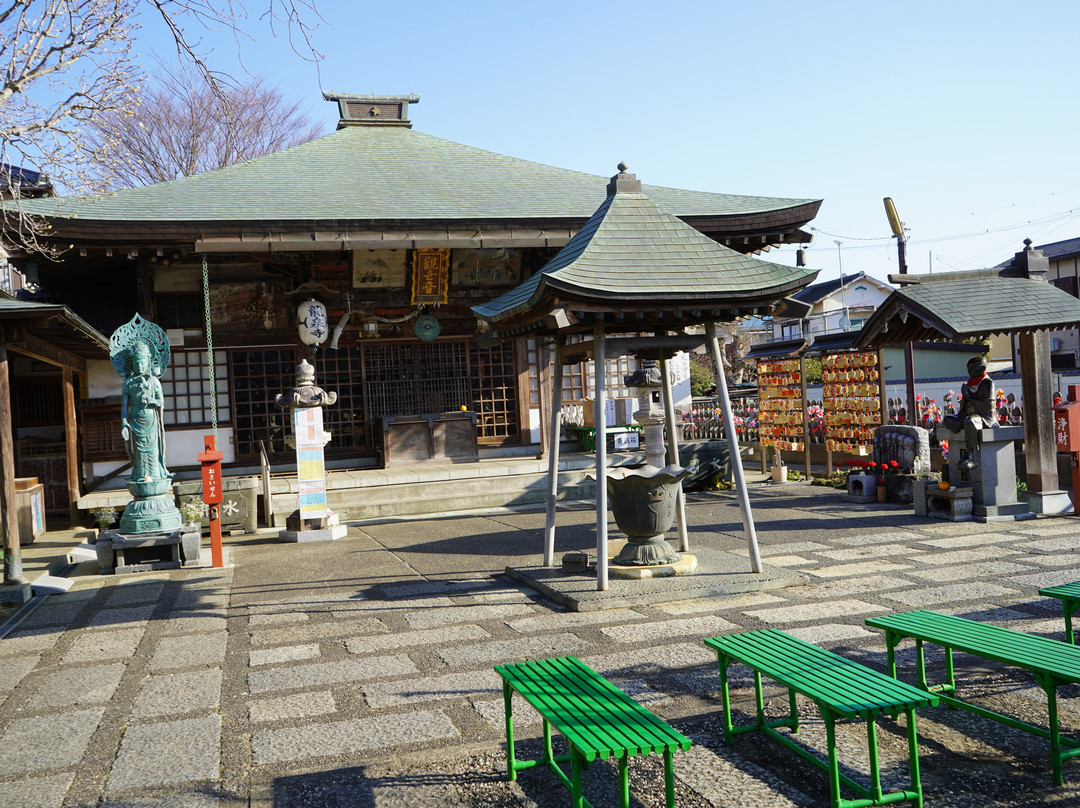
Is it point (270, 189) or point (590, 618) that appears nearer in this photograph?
point (590, 618)

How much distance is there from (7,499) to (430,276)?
24.2 feet

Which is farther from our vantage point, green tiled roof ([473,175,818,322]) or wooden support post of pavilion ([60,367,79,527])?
wooden support post of pavilion ([60,367,79,527])

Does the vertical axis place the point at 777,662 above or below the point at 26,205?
below

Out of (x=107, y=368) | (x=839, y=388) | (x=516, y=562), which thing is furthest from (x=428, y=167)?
(x=516, y=562)

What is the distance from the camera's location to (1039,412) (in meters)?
9.80

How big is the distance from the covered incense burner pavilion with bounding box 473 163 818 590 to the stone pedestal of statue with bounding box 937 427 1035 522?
4.04 metres

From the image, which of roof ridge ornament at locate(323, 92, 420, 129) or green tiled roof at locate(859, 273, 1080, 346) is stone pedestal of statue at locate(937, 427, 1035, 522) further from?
roof ridge ornament at locate(323, 92, 420, 129)

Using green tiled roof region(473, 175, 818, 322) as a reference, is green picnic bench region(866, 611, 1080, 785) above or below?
below

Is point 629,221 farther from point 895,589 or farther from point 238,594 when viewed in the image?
point 238,594

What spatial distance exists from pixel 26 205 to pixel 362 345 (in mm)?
5216

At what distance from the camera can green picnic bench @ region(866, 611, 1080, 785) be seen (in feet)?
11.5

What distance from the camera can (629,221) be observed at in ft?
24.8

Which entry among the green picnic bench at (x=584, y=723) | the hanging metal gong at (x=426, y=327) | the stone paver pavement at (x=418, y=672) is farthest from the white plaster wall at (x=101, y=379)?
the green picnic bench at (x=584, y=723)

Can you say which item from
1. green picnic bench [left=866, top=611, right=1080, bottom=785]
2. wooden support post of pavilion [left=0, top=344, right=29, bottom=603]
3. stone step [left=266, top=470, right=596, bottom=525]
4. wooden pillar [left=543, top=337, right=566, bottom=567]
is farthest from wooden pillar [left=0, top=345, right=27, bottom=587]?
green picnic bench [left=866, top=611, right=1080, bottom=785]
